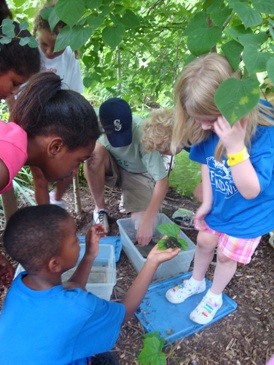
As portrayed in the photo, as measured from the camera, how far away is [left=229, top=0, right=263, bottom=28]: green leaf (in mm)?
753

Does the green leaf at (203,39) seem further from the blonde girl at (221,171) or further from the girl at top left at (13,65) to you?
the girl at top left at (13,65)

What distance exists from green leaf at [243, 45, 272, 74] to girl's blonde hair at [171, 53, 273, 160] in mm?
333

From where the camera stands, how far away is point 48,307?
978 mm

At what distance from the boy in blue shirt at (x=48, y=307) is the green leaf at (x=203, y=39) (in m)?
0.69

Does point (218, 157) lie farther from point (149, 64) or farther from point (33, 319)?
point (149, 64)

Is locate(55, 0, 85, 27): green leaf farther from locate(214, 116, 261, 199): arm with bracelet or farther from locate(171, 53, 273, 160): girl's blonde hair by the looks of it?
locate(214, 116, 261, 199): arm with bracelet

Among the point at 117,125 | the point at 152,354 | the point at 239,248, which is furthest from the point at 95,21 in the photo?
the point at 152,354

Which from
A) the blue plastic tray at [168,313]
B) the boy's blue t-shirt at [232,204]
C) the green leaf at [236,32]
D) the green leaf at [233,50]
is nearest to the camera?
the green leaf at [236,32]

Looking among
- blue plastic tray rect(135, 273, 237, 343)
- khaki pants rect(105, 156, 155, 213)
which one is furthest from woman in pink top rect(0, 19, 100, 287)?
khaki pants rect(105, 156, 155, 213)

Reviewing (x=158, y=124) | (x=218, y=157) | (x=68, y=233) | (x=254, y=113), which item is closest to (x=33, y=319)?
(x=68, y=233)

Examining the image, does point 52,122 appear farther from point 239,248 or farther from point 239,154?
point 239,248

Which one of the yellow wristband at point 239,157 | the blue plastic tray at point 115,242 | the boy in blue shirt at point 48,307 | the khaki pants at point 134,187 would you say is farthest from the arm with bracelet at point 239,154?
the khaki pants at point 134,187

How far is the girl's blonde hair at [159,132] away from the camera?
1741 millimetres

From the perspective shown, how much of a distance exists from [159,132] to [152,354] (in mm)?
1071
